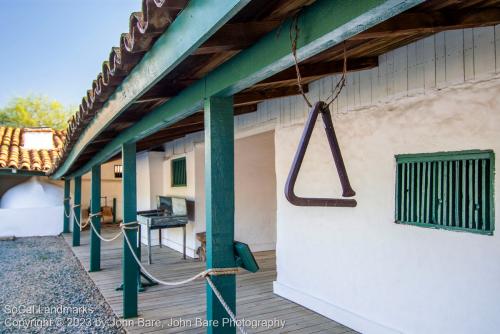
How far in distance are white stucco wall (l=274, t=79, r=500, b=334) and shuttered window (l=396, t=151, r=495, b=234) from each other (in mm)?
66

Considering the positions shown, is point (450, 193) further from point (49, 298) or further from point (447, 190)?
point (49, 298)

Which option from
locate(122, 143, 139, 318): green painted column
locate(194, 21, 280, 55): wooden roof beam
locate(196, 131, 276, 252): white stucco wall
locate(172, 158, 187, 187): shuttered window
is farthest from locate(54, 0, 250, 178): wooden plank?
locate(172, 158, 187, 187): shuttered window

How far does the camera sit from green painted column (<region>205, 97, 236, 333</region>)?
7.24 feet

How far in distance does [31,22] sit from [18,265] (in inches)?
1451

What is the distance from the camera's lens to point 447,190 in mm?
2959

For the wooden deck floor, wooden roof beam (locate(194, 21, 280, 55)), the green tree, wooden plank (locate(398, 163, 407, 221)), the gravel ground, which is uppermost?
the green tree

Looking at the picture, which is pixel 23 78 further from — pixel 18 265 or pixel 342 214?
pixel 342 214

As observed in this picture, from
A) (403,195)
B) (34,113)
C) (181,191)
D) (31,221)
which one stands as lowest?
(31,221)

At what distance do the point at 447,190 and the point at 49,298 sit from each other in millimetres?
5153

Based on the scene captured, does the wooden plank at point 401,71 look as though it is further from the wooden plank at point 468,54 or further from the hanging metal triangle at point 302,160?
the hanging metal triangle at point 302,160

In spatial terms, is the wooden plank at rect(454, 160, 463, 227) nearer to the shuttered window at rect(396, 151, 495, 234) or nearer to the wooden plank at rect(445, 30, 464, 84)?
the shuttered window at rect(396, 151, 495, 234)

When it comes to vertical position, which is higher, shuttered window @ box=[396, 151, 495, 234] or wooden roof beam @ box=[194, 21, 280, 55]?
wooden roof beam @ box=[194, 21, 280, 55]

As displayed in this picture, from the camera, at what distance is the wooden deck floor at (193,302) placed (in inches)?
153

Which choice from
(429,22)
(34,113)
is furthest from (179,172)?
(34,113)
